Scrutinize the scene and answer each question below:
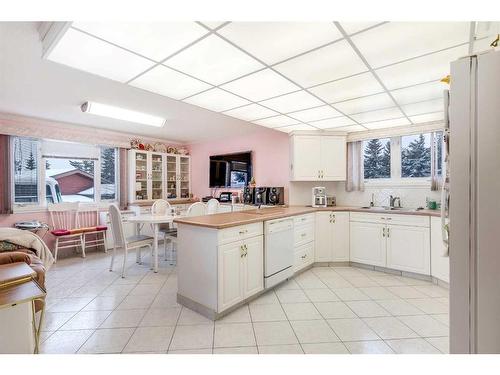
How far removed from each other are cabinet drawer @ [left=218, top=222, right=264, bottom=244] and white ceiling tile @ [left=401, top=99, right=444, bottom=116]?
2.29 m

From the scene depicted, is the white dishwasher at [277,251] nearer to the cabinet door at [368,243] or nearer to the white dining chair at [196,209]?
the cabinet door at [368,243]

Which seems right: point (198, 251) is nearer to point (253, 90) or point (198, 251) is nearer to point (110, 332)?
point (110, 332)

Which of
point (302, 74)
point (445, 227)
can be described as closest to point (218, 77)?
point (302, 74)

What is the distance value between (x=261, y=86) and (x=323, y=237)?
8.30ft

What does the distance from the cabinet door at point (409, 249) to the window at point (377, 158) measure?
1.11 metres

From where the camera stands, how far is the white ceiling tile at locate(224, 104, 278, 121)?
2992mm

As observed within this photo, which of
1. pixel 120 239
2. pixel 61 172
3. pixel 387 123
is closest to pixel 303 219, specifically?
pixel 387 123

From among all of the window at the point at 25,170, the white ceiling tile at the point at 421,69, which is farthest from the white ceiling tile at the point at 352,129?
the window at the point at 25,170

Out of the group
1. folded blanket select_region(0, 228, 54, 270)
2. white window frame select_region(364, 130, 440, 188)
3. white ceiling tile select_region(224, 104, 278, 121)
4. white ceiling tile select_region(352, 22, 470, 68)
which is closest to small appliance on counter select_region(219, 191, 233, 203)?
white ceiling tile select_region(224, 104, 278, 121)

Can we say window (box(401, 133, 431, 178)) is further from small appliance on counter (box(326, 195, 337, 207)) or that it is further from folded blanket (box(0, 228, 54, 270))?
folded blanket (box(0, 228, 54, 270))

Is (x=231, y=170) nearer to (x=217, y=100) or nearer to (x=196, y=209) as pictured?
(x=196, y=209)

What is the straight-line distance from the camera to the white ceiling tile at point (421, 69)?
5.72 ft

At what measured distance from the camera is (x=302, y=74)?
206 centimetres

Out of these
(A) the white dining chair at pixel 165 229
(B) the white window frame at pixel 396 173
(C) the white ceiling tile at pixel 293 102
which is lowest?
(A) the white dining chair at pixel 165 229
